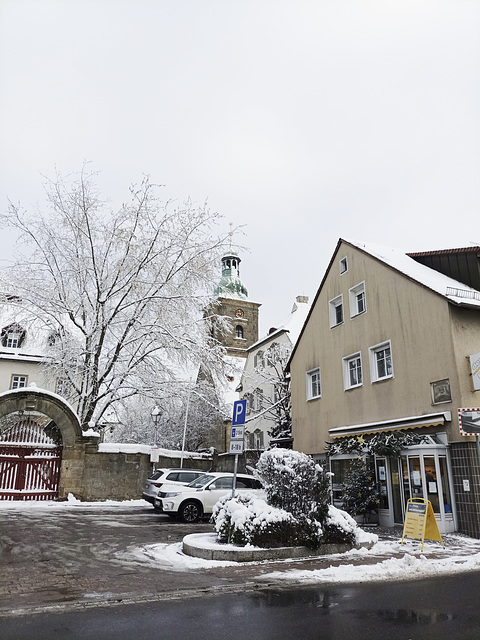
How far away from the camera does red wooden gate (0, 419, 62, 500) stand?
21.6 meters

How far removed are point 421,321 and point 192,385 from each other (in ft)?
43.7

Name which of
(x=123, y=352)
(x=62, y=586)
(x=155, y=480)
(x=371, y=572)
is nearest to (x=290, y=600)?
(x=371, y=572)

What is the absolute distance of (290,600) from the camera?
22.5ft

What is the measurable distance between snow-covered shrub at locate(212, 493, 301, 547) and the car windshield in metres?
6.71

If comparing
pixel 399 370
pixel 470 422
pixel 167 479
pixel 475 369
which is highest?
pixel 399 370

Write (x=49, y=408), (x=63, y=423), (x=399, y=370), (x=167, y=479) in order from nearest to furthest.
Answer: (x=399, y=370) → (x=167, y=479) → (x=49, y=408) → (x=63, y=423)

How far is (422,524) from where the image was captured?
11594 mm

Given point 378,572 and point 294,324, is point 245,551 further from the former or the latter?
point 294,324

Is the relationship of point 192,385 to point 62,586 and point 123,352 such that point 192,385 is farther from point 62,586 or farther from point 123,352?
point 62,586

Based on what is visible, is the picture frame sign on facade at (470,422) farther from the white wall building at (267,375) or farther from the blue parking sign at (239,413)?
the white wall building at (267,375)

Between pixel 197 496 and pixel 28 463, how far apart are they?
918 centimetres

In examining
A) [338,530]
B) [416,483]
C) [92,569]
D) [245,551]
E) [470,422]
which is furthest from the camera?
[416,483]

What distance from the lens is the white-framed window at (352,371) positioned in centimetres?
1898

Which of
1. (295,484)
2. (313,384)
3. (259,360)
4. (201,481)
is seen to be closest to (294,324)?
(259,360)
